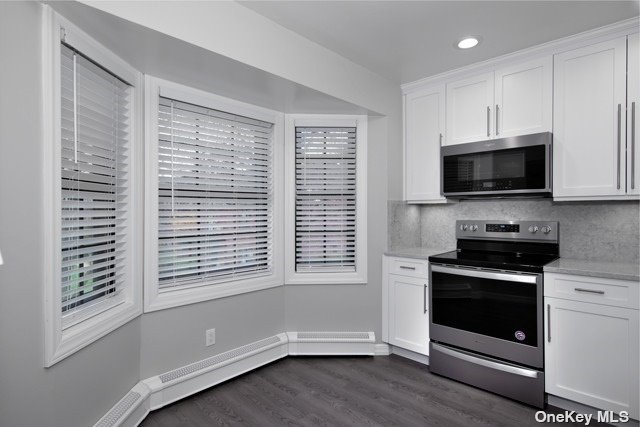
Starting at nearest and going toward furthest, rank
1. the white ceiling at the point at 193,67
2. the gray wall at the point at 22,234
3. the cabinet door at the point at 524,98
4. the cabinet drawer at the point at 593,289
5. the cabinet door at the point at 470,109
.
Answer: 1. the gray wall at the point at 22,234
2. the white ceiling at the point at 193,67
3. the cabinet drawer at the point at 593,289
4. the cabinet door at the point at 524,98
5. the cabinet door at the point at 470,109

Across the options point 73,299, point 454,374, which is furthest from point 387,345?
point 73,299

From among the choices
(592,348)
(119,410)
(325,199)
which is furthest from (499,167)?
(119,410)

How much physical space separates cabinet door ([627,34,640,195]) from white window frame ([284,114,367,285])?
69.4 inches

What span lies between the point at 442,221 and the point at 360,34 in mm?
1832

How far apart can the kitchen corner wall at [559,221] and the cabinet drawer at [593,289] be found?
0.56 meters

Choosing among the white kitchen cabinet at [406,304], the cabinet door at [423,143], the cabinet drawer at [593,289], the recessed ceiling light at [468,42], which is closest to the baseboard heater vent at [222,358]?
the white kitchen cabinet at [406,304]

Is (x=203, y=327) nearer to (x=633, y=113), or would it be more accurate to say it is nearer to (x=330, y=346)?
(x=330, y=346)

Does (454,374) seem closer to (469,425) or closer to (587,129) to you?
(469,425)

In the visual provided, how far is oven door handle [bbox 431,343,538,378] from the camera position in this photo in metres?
2.28

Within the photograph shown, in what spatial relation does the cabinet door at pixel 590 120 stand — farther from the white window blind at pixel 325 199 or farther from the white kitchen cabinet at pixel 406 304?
the white window blind at pixel 325 199

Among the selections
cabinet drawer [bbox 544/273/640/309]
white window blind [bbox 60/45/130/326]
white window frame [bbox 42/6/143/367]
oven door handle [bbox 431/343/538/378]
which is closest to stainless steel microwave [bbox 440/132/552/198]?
cabinet drawer [bbox 544/273/640/309]

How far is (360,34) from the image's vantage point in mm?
2320

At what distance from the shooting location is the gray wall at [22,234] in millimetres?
1349

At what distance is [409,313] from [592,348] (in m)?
1.21
